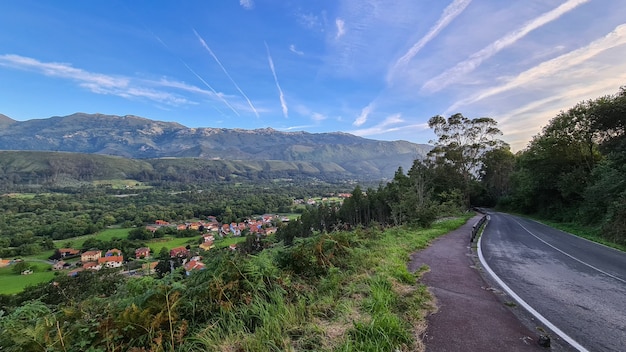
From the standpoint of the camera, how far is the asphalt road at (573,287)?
395 cm

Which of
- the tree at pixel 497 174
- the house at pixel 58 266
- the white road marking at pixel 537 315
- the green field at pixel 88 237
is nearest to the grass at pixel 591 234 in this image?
the white road marking at pixel 537 315

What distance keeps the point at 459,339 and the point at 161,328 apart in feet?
12.6

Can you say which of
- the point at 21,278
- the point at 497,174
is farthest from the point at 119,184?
the point at 497,174

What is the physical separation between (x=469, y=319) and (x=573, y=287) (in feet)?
13.2

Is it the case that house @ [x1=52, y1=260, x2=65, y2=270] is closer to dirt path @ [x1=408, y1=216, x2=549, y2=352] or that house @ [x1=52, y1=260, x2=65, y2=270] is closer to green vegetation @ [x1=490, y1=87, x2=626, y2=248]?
dirt path @ [x1=408, y1=216, x2=549, y2=352]

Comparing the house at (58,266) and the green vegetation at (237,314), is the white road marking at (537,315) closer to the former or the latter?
the green vegetation at (237,314)

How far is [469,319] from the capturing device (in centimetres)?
421

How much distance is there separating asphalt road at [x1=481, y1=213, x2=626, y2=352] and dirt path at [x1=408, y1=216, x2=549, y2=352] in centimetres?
57

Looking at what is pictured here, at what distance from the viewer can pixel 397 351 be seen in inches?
A: 123

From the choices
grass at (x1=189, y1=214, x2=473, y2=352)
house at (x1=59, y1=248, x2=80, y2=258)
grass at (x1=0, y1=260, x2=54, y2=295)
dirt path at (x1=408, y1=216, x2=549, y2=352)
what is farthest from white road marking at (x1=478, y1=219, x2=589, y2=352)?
house at (x1=59, y1=248, x2=80, y2=258)

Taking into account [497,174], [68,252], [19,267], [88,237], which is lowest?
[88,237]

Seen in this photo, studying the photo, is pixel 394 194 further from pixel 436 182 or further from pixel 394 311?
pixel 394 311

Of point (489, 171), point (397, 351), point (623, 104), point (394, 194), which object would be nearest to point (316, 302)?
point (397, 351)

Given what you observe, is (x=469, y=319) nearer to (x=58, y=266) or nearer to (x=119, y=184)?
(x=58, y=266)
